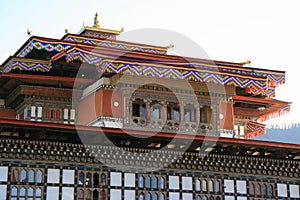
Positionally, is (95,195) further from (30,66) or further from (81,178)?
(30,66)

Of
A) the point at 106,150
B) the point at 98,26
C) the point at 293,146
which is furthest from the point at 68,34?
the point at 293,146

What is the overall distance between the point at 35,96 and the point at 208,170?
6.85 metres

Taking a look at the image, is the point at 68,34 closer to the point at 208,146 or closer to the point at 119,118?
the point at 119,118

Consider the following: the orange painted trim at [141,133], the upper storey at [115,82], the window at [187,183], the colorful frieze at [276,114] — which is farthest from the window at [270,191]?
the colorful frieze at [276,114]

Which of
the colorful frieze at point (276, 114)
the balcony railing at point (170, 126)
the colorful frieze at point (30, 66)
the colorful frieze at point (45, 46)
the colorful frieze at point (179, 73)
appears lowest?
the balcony railing at point (170, 126)

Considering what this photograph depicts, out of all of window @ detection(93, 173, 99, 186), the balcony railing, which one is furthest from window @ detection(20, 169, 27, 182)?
the balcony railing

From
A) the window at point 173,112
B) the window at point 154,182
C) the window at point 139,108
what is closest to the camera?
the window at point 154,182

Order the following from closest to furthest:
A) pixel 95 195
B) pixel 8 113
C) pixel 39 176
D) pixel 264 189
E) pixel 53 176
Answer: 1. pixel 39 176
2. pixel 53 176
3. pixel 95 195
4. pixel 264 189
5. pixel 8 113

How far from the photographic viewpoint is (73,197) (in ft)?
69.7

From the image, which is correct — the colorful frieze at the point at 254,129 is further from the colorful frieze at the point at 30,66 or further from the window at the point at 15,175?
the window at the point at 15,175

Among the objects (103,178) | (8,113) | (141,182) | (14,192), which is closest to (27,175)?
(14,192)

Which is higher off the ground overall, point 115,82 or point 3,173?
point 115,82

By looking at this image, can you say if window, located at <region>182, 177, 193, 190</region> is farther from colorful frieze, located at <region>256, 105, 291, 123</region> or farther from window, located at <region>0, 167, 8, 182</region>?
colorful frieze, located at <region>256, 105, 291, 123</region>

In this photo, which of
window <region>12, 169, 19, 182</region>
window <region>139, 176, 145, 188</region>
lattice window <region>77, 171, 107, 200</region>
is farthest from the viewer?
window <region>139, 176, 145, 188</region>
